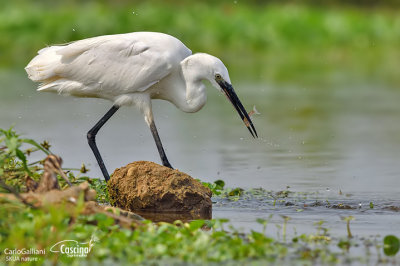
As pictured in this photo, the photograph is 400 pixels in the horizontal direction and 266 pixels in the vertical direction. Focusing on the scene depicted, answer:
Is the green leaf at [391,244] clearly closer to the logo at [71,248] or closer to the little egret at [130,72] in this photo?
the logo at [71,248]

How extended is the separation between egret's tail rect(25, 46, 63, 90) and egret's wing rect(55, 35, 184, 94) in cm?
6

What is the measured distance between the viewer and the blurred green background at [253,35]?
19.3 meters

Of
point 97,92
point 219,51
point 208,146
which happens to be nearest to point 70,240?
point 97,92

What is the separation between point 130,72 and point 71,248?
8.82 feet

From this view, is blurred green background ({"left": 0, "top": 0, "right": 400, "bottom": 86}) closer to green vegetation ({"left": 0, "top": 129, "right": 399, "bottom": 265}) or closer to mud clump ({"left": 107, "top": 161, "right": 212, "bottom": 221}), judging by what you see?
mud clump ({"left": 107, "top": 161, "right": 212, "bottom": 221})

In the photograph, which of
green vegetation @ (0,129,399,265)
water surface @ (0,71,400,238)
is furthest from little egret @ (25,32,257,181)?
green vegetation @ (0,129,399,265)

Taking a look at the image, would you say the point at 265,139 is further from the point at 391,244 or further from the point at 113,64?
the point at 391,244

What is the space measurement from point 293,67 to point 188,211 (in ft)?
44.8

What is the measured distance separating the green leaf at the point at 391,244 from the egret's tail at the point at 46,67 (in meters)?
3.46

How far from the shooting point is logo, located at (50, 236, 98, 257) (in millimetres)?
4812

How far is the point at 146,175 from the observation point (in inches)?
259

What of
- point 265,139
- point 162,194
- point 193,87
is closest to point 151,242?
point 162,194

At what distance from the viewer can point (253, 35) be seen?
941 inches

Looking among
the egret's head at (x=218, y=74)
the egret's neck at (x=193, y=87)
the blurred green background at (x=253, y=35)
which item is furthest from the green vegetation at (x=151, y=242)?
the blurred green background at (x=253, y=35)
